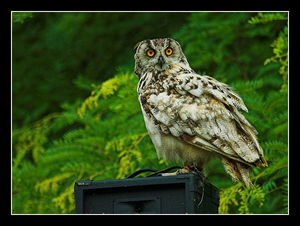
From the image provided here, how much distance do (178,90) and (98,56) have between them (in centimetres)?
389

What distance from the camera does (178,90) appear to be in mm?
3605

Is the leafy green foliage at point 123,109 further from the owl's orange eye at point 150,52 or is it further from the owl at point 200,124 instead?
the owl's orange eye at point 150,52

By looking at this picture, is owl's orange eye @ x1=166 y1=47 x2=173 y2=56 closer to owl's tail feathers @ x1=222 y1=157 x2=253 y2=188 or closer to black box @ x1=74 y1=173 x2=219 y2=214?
owl's tail feathers @ x1=222 y1=157 x2=253 y2=188

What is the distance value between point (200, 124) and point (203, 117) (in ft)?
0.18

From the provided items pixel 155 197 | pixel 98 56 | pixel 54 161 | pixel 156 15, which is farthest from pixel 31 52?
pixel 155 197

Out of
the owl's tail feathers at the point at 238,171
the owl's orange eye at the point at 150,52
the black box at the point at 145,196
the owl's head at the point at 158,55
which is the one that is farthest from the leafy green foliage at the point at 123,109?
the black box at the point at 145,196

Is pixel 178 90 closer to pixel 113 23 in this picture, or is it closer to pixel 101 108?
pixel 101 108

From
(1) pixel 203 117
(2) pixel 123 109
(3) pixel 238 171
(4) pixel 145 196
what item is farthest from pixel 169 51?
(4) pixel 145 196

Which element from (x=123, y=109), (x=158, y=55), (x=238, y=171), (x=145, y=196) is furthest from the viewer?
(x=123, y=109)

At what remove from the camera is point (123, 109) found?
4754mm

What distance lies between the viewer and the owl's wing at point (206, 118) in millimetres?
3321

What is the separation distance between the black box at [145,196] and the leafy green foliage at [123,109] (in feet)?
4.21

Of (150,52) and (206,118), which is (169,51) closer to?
(150,52)

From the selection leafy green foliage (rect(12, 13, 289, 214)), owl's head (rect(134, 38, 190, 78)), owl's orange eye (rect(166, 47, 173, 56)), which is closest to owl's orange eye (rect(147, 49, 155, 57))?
owl's head (rect(134, 38, 190, 78))
